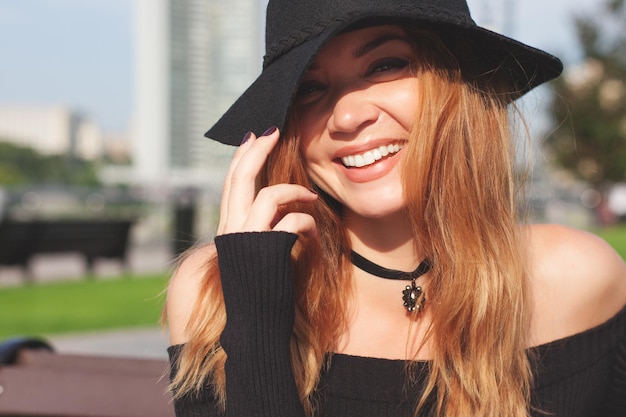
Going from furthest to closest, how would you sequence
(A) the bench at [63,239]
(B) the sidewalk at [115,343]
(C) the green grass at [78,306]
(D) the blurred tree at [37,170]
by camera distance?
(D) the blurred tree at [37,170], (A) the bench at [63,239], (C) the green grass at [78,306], (B) the sidewalk at [115,343]

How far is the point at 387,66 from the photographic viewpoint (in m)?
2.00

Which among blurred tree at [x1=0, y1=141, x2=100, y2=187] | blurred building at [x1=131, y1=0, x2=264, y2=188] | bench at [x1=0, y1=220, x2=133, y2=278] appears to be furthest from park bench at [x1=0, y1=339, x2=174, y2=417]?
blurred tree at [x1=0, y1=141, x2=100, y2=187]

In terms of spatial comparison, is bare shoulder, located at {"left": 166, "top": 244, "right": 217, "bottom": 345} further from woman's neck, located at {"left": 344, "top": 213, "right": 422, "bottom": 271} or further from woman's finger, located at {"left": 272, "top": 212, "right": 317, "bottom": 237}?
woman's neck, located at {"left": 344, "top": 213, "right": 422, "bottom": 271}

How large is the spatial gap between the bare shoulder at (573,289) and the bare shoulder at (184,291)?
36.1 inches

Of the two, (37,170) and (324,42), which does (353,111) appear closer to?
(324,42)

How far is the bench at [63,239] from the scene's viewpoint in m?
9.98

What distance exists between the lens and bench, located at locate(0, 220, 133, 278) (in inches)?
393

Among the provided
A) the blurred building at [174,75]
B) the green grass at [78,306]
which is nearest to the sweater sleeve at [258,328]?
the green grass at [78,306]

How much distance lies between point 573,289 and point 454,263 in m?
0.36

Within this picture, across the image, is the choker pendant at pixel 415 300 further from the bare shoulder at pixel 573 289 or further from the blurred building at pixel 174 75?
the blurred building at pixel 174 75

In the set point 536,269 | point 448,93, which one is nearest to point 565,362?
point 536,269

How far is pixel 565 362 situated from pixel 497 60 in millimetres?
834

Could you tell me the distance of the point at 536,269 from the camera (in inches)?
85.8

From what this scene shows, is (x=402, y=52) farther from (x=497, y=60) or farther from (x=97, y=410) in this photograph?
(x=97, y=410)
